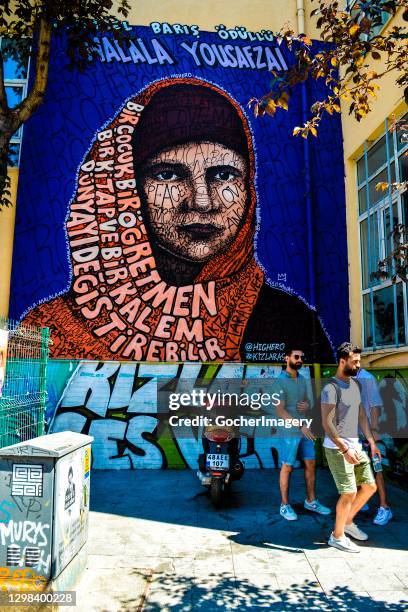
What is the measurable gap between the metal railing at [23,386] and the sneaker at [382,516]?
14.4 feet

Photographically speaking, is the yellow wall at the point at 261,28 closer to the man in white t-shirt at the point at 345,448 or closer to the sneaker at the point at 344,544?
the man in white t-shirt at the point at 345,448

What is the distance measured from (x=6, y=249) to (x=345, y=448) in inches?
272

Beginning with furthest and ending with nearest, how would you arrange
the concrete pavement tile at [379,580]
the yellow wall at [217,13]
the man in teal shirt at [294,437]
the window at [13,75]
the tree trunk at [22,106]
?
the yellow wall at [217,13] < the window at [13,75] < the tree trunk at [22,106] < the man in teal shirt at [294,437] < the concrete pavement tile at [379,580]

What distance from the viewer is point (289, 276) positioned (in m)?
8.97

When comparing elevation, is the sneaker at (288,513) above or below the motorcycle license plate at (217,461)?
below

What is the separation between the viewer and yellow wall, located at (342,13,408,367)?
7.38 m

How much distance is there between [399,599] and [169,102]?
8.66 m

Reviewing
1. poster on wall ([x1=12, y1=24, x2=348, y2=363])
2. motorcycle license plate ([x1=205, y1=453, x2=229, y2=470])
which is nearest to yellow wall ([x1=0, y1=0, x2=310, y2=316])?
poster on wall ([x1=12, y1=24, x2=348, y2=363])

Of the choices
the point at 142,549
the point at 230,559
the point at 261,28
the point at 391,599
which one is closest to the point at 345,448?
the point at 391,599

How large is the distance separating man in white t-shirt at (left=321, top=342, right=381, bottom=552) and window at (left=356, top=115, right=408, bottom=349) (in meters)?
2.84

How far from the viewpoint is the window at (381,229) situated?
7.38 metres

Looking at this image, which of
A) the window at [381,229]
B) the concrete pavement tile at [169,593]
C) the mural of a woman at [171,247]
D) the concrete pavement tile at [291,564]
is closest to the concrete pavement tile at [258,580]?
the concrete pavement tile at [291,564]

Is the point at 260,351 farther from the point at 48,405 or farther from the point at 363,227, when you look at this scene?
the point at 48,405

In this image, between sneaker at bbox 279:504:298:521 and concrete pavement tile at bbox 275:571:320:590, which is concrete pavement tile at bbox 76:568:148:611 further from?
sneaker at bbox 279:504:298:521
